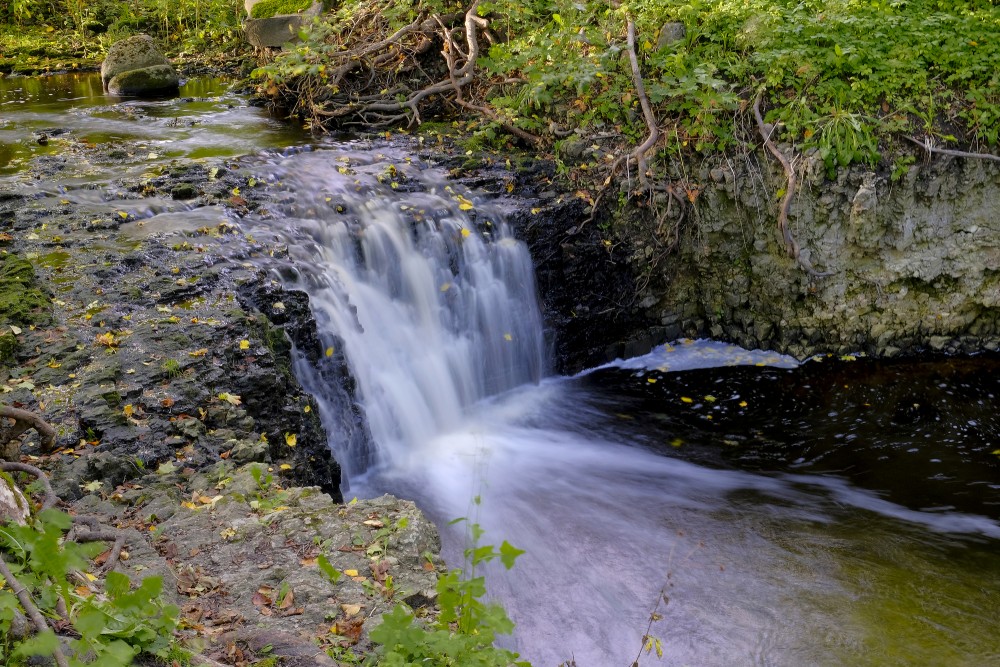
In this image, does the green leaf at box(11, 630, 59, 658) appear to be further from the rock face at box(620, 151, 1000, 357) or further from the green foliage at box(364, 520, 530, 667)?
the rock face at box(620, 151, 1000, 357)

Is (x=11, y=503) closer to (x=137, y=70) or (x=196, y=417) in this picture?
(x=196, y=417)

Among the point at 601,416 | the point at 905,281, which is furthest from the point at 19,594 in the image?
the point at 905,281

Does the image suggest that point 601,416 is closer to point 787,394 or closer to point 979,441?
point 787,394

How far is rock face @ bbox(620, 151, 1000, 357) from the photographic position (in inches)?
289

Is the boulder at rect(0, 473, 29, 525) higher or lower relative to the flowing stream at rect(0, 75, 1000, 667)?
higher

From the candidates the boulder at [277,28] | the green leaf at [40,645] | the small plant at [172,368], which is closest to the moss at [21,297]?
the small plant at [172,368]

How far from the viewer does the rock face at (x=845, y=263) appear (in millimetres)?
7348

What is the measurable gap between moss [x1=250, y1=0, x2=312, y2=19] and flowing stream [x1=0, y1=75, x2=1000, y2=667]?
10.5 feet

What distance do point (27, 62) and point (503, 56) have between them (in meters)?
10.0

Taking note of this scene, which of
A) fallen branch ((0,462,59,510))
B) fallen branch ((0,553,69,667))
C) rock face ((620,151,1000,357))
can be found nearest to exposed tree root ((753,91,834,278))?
rock face ((620,151,1000,357))

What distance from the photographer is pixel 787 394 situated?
7.37m

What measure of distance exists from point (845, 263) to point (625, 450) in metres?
3.05

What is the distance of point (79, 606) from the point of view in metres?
2.49

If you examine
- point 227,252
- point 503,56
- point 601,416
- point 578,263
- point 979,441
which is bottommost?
point 979,441
